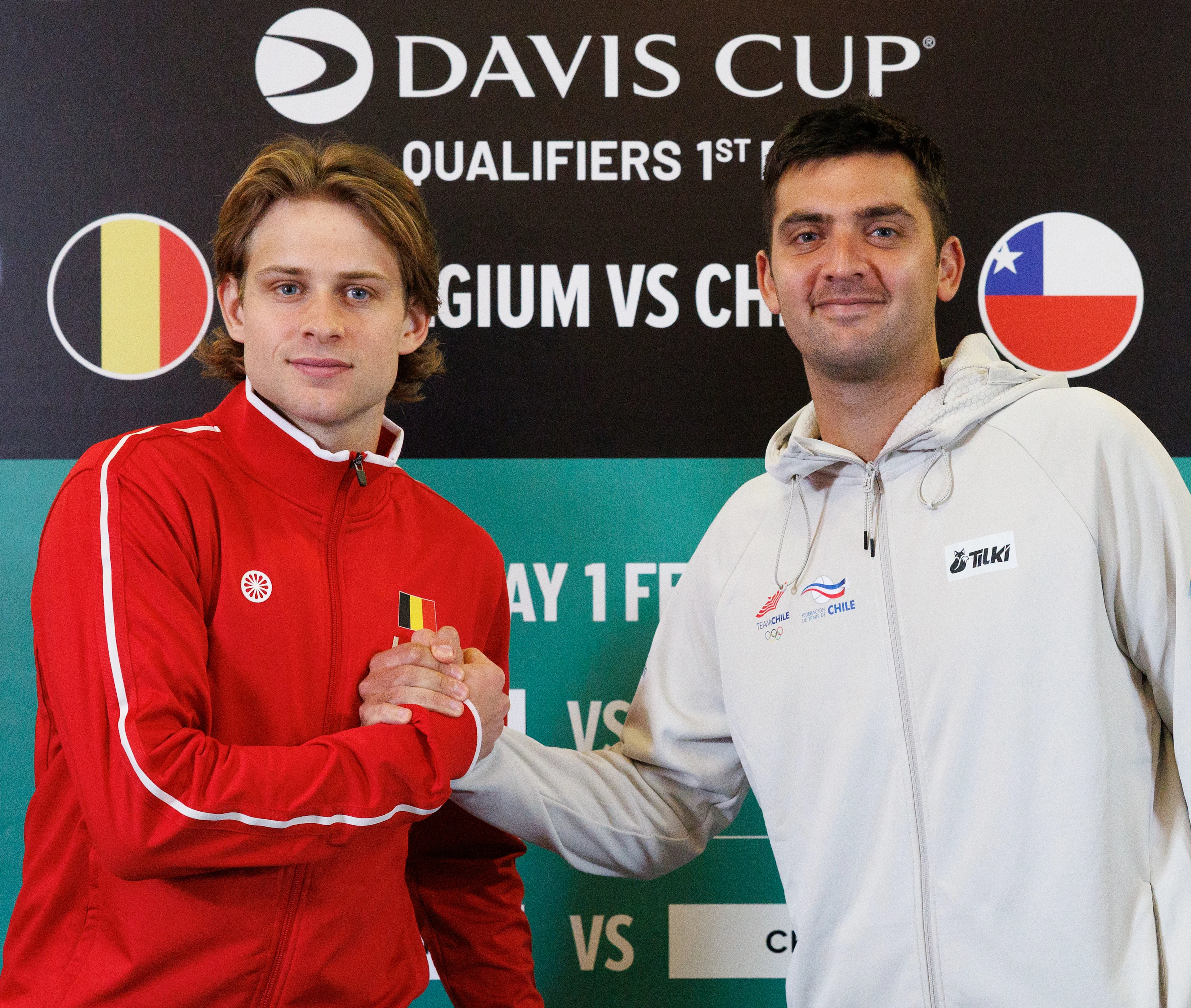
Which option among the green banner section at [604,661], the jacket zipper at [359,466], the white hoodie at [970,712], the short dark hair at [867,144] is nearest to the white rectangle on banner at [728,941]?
the green banner section at [604,661]

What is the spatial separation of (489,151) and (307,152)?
62 cm

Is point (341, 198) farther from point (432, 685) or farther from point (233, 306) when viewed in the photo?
point (432, 685)

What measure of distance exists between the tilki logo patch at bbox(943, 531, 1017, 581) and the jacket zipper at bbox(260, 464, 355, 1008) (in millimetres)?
798

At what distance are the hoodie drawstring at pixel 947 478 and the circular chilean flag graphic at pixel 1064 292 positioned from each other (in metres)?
0.64

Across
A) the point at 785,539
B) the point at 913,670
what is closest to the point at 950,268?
the point at 785,539

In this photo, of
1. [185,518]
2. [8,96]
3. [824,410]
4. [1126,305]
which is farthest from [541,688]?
[8,96]

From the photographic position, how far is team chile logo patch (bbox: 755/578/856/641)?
5.19 feet

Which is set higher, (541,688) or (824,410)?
(824,410)

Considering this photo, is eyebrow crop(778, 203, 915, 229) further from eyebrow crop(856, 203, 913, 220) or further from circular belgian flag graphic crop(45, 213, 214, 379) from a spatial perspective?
circular belgian flag graphic crop(45, 213, 214, 379)

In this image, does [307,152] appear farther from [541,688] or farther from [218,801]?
[541,688]

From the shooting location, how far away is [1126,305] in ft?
6.88

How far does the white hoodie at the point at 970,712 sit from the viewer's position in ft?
4.52

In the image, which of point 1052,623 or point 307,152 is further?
point 307,152

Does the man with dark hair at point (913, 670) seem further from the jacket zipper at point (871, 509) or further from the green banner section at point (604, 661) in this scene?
the green banner section at point (604, 661)
